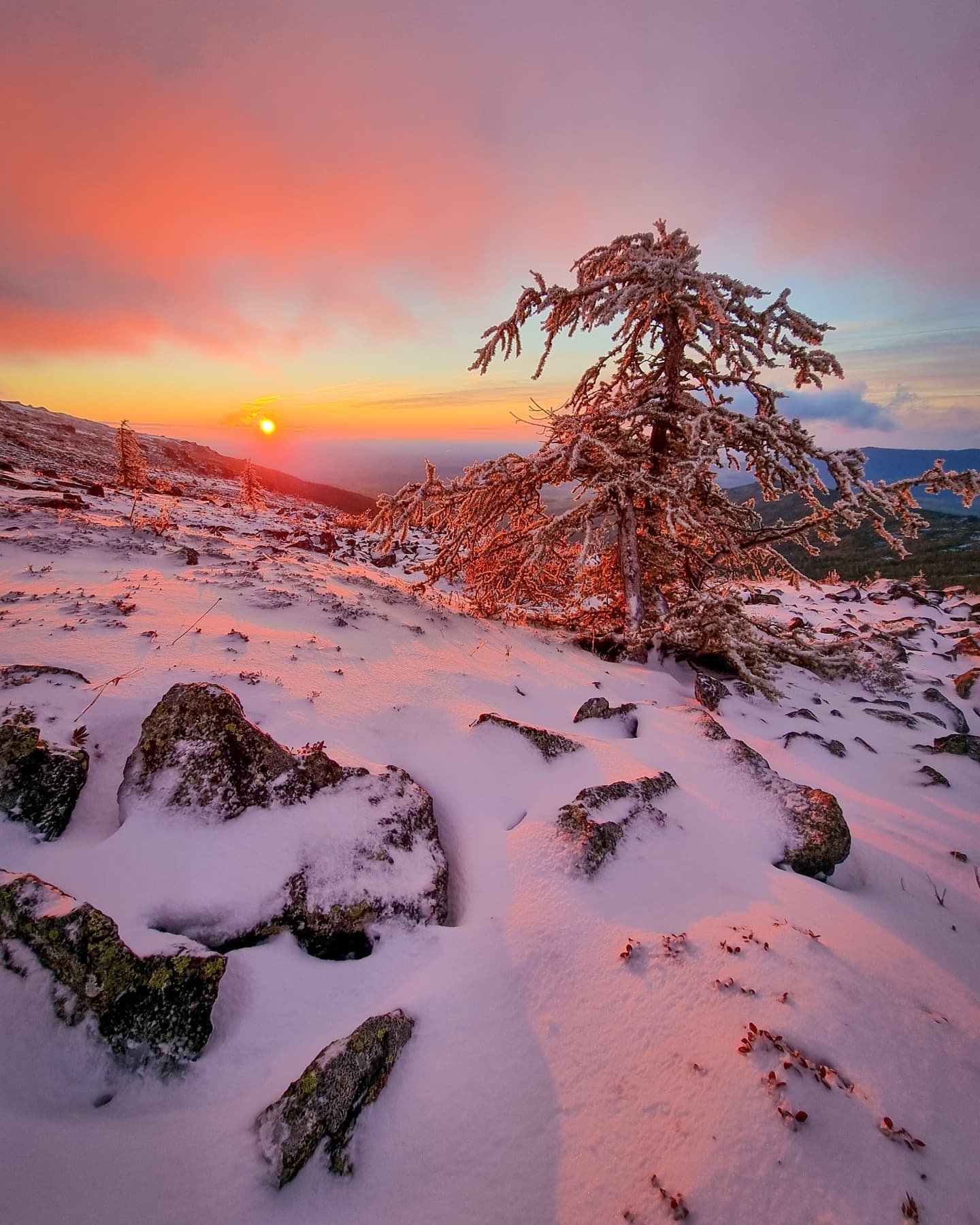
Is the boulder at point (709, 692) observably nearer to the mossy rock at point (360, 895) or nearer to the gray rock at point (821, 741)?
the gray rock at point (821, 741)

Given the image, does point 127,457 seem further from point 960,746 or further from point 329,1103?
point 960,746

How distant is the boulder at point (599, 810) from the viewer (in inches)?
119

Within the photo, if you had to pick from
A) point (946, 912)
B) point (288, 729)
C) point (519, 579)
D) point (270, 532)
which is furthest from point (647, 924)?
point (270, 532)

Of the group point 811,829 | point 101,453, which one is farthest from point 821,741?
point 101,453

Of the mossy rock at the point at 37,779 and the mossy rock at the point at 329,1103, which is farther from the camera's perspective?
the mossy rock at the point at 37,779

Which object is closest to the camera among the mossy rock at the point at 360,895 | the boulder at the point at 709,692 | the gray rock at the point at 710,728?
the mossy rock at the point at 360,895

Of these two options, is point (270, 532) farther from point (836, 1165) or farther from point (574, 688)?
point (836, 1165)

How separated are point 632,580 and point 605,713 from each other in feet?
8.90

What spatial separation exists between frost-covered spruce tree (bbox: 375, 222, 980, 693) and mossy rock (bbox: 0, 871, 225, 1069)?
4882 mm

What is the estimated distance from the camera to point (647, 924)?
2.70m

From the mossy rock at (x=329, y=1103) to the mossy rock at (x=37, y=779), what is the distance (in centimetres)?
176

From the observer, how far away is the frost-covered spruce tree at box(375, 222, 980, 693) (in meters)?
5.79

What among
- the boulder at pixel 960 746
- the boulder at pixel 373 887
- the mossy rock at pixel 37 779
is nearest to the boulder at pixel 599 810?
the boulder at pixel 373 887

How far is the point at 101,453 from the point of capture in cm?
3703
